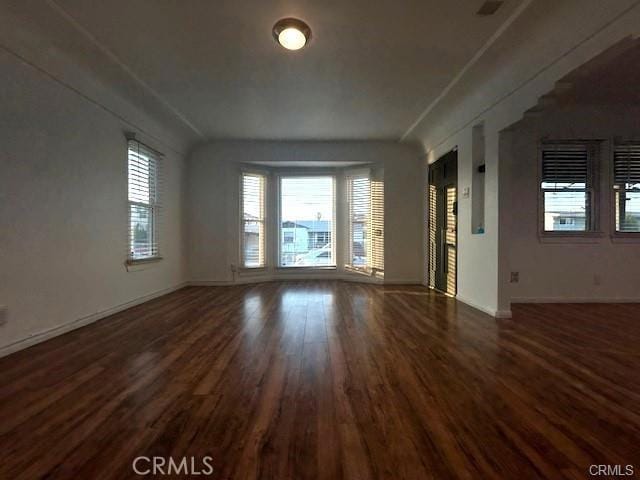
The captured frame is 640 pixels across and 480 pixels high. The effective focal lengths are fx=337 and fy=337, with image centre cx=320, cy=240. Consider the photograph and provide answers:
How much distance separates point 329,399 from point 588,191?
4.80 meters

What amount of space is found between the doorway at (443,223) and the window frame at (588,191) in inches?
42.9

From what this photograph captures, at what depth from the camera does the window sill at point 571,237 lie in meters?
Answer: 4.55

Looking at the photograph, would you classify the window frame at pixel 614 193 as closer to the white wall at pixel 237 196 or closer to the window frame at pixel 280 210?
→ the white wall at pixel 237 196

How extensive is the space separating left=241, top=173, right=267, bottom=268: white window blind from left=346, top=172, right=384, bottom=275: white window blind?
1701 millimetres

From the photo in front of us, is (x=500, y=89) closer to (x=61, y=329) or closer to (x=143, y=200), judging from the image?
(x=143, y=200)

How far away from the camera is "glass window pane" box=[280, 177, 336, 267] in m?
6.73

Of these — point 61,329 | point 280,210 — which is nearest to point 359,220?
point 280,210

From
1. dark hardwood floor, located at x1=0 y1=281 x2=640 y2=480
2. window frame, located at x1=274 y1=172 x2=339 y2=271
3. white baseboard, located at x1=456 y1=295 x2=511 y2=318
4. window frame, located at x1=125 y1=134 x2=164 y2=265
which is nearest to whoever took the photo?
dark hardwood floor, located at x1=0 y1=281 x2=640 y2=480

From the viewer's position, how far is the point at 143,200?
463cm

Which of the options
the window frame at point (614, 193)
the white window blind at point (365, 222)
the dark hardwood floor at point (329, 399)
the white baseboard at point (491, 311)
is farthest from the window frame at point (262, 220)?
the window frame at point (614, 193)

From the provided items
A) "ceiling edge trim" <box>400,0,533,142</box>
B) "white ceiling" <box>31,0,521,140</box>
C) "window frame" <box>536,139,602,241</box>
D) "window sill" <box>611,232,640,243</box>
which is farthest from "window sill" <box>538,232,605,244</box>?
"white ceiling" <box>31,0,521,140</box>

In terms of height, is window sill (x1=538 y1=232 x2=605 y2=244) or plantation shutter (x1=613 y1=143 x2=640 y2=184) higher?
plantation shutter (x1=613 y1=143 x2=640 y2=184)

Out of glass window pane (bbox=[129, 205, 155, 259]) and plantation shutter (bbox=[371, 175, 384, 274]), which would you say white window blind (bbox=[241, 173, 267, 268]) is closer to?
glass window pane (bbox=[129, 205, 155, 259])

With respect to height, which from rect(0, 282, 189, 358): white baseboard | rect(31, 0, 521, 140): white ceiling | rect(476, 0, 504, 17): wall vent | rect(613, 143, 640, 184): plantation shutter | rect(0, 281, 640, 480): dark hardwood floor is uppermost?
rect(31, 0, 521, 140): white ceiling
